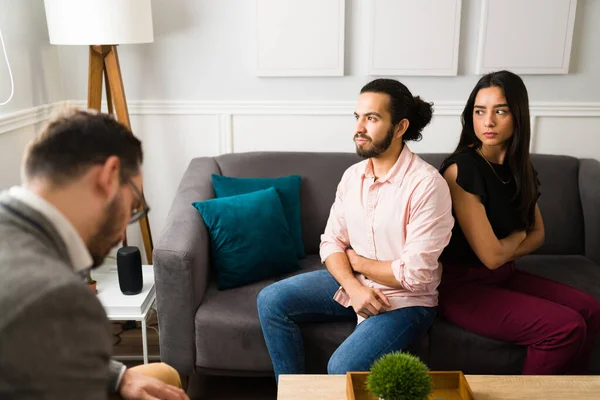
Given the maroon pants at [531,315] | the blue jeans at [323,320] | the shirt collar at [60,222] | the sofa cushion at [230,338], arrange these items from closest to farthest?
the shirt collar at [60,222] < the blue jeans at [323,320] < the maroon pants at [531,315] < the sofa cushion at [230,338]

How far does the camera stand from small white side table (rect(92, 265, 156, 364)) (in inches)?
87.9

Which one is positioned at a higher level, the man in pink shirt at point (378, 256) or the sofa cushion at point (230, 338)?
the man in pink shirt at point (378, 256)

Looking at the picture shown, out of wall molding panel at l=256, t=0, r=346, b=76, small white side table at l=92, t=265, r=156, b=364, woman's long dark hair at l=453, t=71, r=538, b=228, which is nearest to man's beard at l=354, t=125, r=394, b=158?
woman's long dark hair at l=453, t=71, r=538, b=228

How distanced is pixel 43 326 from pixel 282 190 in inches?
68.5

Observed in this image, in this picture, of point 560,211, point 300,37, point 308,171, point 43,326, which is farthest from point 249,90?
point 43,326

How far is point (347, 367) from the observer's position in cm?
180

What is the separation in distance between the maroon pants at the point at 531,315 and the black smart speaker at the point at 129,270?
3.77ft

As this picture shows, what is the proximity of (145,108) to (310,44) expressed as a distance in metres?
0.87

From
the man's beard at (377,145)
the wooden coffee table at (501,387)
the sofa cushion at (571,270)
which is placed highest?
the man's beard at (377,145)

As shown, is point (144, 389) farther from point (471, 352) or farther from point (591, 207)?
point (591, 207)

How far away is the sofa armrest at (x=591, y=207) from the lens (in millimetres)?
2523

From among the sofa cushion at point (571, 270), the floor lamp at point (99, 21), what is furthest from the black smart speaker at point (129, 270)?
the sofa cushion at point (571, 270)

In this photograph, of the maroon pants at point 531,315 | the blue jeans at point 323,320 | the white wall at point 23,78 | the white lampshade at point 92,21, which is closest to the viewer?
the blue jeans at point 323,320

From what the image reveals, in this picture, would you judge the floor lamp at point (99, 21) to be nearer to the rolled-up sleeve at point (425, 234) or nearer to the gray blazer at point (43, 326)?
the rolled-up sleeve at point (425, 234)
